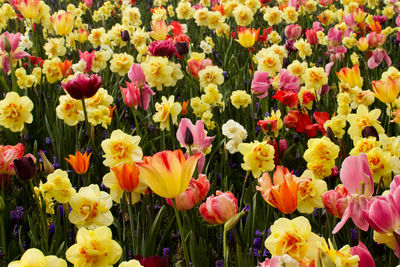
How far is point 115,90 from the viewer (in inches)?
114

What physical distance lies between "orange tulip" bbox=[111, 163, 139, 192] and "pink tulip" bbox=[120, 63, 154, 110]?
2.74 feet

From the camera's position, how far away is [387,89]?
198 centimetres

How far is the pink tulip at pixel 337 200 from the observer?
3.84 ft

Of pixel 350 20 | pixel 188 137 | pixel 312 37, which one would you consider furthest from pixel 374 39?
pixel 188 137

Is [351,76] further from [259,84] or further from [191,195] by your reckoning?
[191,195]

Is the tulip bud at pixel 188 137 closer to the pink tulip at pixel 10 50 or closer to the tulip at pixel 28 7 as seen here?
the pink tulip at pixel 10 50

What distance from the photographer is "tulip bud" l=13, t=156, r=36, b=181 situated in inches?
53.7

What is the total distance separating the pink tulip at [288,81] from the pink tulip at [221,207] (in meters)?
1.30

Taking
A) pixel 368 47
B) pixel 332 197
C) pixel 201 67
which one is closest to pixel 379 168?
pixel 332 197

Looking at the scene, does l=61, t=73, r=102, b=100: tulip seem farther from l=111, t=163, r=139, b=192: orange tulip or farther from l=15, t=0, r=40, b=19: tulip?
l=15, t=0, r=40, b=19: tulip

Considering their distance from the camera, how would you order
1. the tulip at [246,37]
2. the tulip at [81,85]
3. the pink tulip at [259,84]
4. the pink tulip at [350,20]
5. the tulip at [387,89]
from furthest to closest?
1. the pink tulip at [350,20]
2. the tulip at [246,37]
3. the pink tulip at [259,84]
4. the tulip at [387,89]
5. the tulip at [81,85]

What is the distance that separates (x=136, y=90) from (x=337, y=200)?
120 centimetres

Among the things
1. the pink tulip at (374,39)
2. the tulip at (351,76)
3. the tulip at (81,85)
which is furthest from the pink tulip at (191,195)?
the pink tulip at (374,39)

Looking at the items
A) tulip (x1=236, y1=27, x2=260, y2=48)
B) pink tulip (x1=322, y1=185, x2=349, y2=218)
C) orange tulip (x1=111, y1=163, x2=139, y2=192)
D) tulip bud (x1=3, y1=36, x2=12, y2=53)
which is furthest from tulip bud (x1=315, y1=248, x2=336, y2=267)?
tulip (x1=236, y1=27, x2=260, y2=48)
